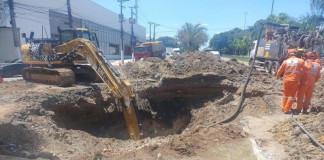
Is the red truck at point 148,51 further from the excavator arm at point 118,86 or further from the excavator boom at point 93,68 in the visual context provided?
the excavator arm at point 118,86

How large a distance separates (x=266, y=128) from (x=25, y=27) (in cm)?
2591

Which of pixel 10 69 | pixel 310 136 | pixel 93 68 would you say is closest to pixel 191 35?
pixel 10 69

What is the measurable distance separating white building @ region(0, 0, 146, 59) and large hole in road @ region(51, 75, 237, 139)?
4.81 metres

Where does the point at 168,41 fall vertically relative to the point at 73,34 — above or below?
below

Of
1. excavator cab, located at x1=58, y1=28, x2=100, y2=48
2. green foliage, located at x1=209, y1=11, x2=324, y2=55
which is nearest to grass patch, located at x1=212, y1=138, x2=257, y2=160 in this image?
excavator cab, located at x1=58, y1=28, x2=100, y2=48

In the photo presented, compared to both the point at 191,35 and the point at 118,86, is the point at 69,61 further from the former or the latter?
the point at 191,35

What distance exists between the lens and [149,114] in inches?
455

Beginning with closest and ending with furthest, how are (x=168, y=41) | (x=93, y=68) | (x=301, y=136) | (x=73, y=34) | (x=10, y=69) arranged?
(x=301, y=136), (x=93, y=68), (x=73, y=34), (x=10, y=69), (x=168, y=41)

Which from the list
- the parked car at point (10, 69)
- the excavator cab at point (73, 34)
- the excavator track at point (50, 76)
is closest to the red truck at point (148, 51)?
the parked car at point (10, 69)

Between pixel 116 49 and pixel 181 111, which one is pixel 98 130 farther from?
pixel 116 49

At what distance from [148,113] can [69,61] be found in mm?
3770

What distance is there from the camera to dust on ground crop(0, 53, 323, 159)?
536 centimetres

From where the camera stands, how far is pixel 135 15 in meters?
56.8

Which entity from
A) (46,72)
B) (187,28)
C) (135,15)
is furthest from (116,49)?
(46,72)
